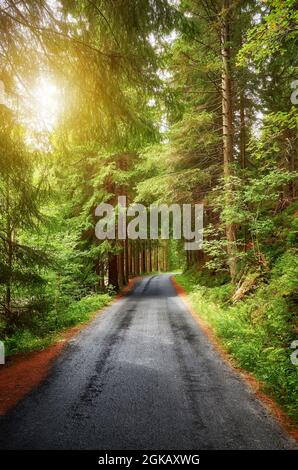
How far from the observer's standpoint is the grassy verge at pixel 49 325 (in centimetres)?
823

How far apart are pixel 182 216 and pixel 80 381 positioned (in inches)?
478

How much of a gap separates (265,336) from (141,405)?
4.03 m

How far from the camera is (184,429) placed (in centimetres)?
467

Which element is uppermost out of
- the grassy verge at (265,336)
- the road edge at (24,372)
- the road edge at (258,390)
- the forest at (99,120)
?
the forest at (99,120)

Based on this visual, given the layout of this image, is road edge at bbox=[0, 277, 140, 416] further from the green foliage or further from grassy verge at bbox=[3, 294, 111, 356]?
the green foliage

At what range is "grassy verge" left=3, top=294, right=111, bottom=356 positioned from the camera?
823 centimetres

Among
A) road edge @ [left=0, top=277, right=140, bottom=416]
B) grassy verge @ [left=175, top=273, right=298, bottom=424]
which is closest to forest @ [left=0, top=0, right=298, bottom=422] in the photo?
grassy verge @ [left=175, top=273, right=298, bottom=424]

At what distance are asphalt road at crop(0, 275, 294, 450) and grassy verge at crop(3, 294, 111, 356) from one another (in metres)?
1.02

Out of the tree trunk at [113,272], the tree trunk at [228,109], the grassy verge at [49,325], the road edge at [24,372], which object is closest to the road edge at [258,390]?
the tree trunk at [228,109]

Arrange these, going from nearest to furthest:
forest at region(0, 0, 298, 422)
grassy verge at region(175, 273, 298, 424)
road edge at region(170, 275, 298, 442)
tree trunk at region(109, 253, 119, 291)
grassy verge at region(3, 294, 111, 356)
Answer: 1. road edge at region(170, 275, 298, 442)
2. forest at region(0, 0, 298, 422)
3. grassy verge at region(175, 273, 298, 424)
4. grassy verge at region(3, 294, 111, 356)
5. tree trunk at region(109, 253, 119, 291)

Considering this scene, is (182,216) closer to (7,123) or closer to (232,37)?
(232,37)

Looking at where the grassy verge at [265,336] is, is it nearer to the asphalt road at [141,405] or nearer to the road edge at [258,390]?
the road edge at [258,390]

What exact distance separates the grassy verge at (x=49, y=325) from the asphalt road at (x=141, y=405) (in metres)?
1.02

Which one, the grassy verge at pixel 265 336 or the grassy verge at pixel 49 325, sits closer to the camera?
the grassy verge at pixel 265 336
